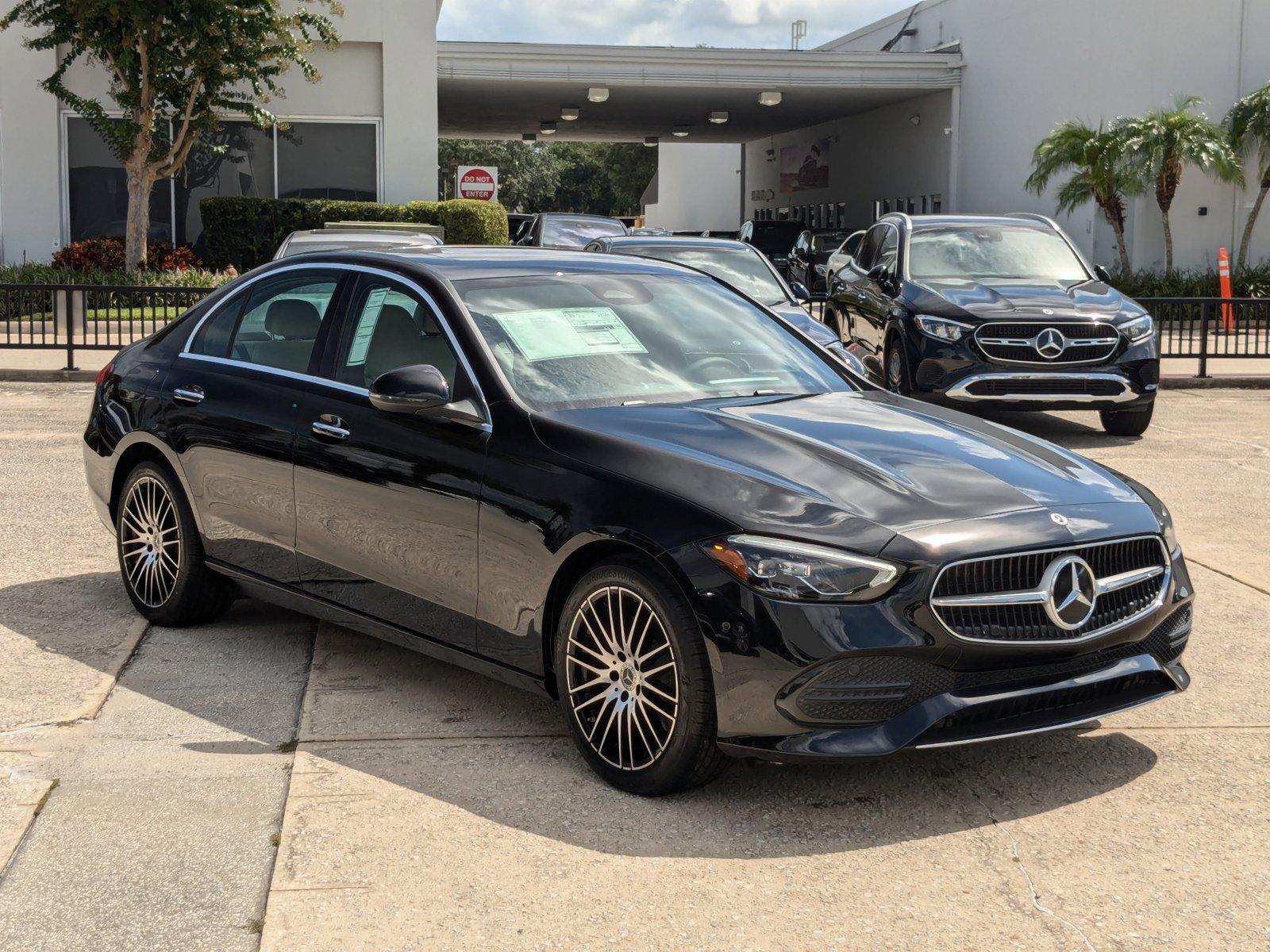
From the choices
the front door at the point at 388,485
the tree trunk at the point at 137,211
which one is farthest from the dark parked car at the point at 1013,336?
the tree trunk at the point at 137,211

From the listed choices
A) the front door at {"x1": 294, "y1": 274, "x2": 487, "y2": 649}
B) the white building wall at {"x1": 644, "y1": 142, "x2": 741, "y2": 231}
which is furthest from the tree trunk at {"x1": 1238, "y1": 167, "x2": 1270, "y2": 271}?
the white building wall at {"x1": 644, "y1": 142, "x2": 741, "y2": 231}

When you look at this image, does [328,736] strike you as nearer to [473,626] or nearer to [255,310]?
[473,626]

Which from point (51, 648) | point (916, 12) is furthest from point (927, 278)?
point (916, 12)

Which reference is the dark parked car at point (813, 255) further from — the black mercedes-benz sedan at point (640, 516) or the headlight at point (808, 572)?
the headlight at point (808, 572)

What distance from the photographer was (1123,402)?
12.6m

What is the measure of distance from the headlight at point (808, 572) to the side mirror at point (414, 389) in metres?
1.32

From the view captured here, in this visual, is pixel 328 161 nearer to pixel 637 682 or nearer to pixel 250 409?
pixel 250 409

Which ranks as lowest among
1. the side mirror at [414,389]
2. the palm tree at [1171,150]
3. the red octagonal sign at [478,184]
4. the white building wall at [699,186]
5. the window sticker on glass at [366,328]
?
the side mirror at [414,389]

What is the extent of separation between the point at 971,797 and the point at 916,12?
38.2 meters

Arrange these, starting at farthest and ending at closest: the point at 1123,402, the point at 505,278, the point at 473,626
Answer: the point at 1123,402 < the point at 505,278 < the point at 473,626

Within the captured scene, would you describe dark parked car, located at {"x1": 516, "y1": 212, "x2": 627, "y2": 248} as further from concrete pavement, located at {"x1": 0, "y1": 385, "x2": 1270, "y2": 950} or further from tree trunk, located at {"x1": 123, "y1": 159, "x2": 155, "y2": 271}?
concrete pavement, located at {"x1": 0, "y1": 385, "x2": 1270, "y2": 950}

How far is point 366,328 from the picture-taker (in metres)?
5.76

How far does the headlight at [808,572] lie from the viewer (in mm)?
4203

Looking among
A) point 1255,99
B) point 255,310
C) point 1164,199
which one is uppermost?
point 1255,99
